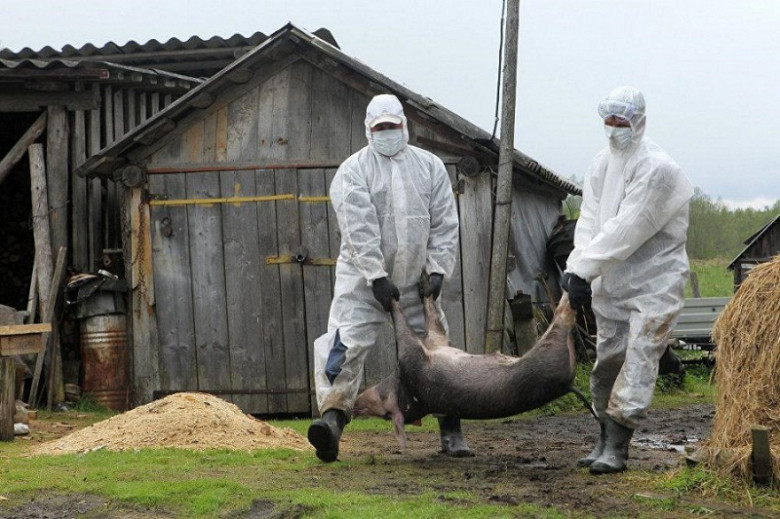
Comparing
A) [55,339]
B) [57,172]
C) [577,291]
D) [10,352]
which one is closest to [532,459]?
[577,291]

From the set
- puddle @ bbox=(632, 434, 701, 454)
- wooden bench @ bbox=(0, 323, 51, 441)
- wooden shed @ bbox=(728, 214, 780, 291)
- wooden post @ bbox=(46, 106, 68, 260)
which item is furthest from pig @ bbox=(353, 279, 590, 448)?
wooden shed @ bbox=(728, 214, 780, 291)

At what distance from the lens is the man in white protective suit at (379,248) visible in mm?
7367

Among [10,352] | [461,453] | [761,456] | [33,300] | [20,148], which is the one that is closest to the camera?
[761,456]

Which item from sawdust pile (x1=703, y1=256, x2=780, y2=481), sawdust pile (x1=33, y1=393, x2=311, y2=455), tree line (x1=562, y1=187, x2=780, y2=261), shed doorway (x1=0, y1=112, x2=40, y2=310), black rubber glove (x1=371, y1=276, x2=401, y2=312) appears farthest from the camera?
tree line (x1=562, y1=187, x2=780, y2=261)

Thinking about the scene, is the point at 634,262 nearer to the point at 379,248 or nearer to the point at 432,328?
the point at 432,328

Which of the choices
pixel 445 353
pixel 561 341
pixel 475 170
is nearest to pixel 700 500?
pixel 561 341

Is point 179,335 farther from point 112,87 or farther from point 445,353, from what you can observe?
point 445,353

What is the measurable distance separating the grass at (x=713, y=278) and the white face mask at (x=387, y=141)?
813 inches

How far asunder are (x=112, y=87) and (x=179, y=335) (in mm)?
2926

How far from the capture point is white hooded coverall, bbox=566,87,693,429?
21.9 feet

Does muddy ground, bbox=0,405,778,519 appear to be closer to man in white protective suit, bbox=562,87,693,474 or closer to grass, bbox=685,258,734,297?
man in white protective suit, bbox=562,87,693,474

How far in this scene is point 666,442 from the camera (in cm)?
851

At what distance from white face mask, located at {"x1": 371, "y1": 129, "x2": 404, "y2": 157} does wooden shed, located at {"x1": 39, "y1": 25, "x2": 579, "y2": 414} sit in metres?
3.82

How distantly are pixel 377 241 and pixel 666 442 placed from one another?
8.91 feet
